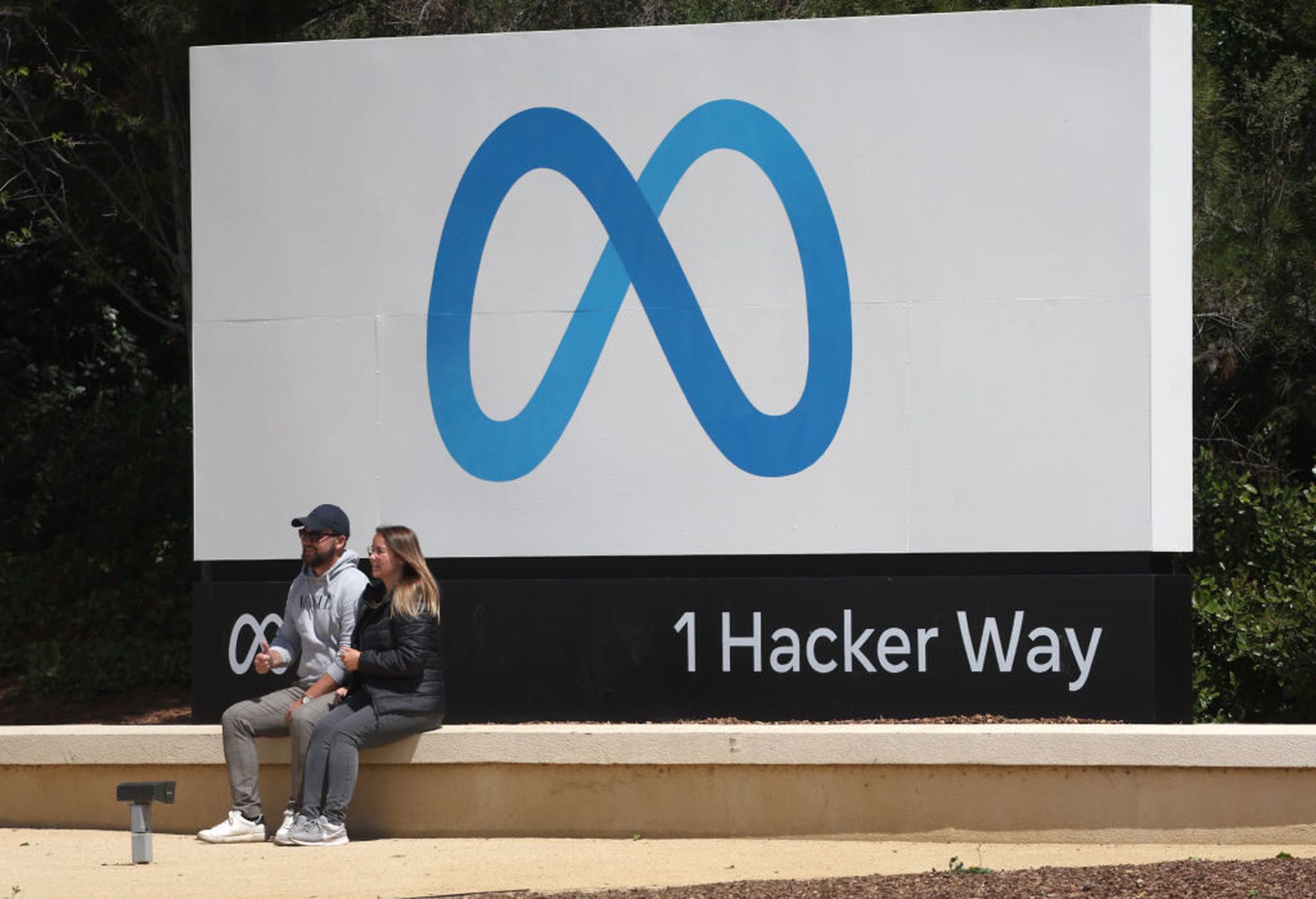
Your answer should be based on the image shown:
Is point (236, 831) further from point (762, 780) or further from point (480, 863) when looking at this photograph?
point (762, 780)

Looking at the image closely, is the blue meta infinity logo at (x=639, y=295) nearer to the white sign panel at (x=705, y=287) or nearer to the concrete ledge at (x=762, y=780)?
the white sign panel at (x=705, y=287)

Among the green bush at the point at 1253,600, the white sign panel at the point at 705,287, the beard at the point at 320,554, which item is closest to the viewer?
the beard at the point at 320,554

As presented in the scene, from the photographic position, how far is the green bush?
10.3 m

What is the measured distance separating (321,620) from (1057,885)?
3800 mm

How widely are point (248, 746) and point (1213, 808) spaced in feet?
14.9

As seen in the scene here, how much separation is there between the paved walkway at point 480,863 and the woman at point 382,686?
22cm

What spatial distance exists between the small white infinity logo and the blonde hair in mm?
1082

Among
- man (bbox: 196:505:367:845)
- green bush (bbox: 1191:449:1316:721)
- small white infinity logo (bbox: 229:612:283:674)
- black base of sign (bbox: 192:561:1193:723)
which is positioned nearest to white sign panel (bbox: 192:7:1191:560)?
A: black base of sign (bbox: 192:561:1193:723)

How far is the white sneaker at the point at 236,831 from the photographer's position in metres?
8.00

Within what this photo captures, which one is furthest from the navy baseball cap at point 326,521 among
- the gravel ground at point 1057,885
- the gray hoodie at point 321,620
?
the gravel ground at point 1057,885

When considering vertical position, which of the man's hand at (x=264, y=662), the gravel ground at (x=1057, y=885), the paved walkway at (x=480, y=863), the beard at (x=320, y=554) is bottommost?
the paved walkway at (x=480, y=863)

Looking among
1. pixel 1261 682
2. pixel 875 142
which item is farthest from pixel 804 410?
pixel 1261 682

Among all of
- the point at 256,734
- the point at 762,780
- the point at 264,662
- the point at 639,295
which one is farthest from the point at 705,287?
the point at 256,734

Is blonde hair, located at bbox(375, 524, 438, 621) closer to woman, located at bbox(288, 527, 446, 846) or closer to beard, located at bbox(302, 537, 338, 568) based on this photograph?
woman, located at bbox(288, 527, 446, 846)
